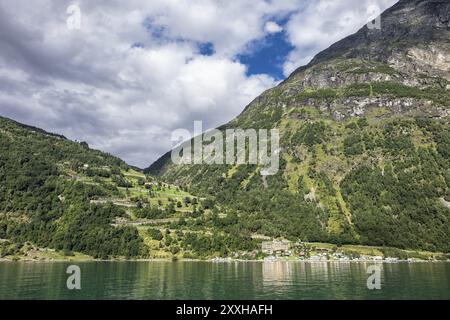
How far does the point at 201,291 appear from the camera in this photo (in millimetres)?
87688

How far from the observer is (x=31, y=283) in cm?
10038

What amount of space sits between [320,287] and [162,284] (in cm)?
3761
